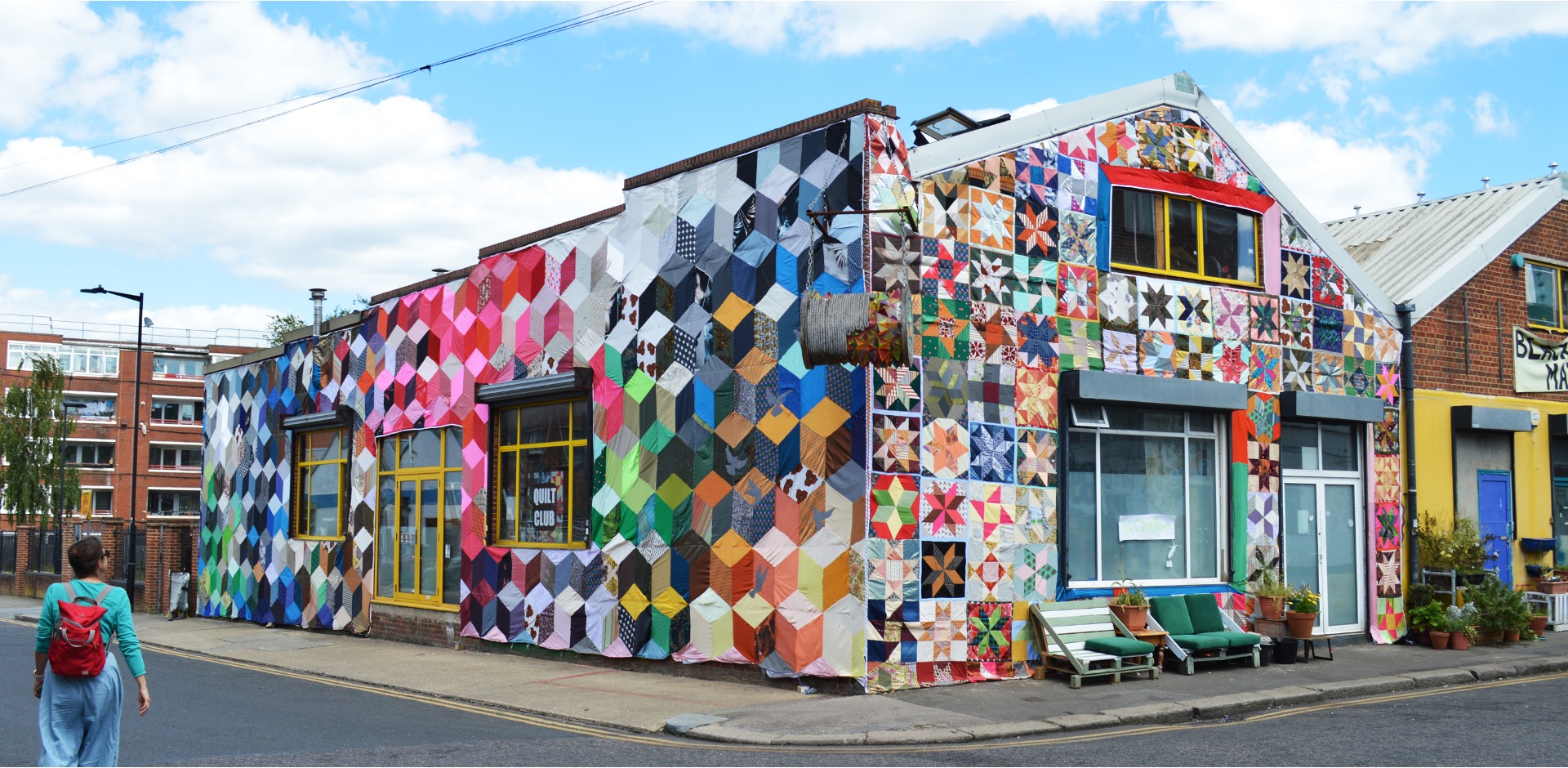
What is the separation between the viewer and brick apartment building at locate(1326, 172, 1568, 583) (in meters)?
16.9

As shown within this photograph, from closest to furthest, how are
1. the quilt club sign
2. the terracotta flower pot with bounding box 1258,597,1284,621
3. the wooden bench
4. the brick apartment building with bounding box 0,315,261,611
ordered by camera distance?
the wooden bench, the terracotta flower pot with bounding box 1258,597,1284,621, the quilt club sign, the brick apartment building with bounding box 0,315,261,611

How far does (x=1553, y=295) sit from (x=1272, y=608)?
7.97 metres

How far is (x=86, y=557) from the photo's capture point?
269 inches

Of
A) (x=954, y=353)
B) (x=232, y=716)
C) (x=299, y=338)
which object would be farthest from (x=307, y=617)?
(x=954, y=353)

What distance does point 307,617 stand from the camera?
19953 mm

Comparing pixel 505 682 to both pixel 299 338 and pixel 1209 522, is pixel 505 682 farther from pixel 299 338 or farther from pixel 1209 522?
pixel 299 338

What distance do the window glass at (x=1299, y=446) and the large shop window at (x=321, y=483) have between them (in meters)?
13.6

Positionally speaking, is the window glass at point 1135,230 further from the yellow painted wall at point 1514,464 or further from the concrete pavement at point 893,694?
the yellow painted wall at point 1514,464

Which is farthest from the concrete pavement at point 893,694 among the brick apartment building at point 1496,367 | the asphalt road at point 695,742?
the brick apartment building at point 1496,367

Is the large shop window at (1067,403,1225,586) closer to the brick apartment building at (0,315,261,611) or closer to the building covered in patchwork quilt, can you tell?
the building covered in patchwork quilt

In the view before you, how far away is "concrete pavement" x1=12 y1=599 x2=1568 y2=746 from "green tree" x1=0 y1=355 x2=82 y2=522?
40768 mm

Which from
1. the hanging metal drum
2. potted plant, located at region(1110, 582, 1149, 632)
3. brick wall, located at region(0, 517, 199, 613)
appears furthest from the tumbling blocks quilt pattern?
brick wall, located at region(0, 517, 199, 613)

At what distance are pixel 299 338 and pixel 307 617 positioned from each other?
15.3ft

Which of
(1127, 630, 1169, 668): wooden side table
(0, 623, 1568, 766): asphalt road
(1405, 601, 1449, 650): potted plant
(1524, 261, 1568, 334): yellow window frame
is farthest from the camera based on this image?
(1524, 261, 1568, 334): yellow window frame
